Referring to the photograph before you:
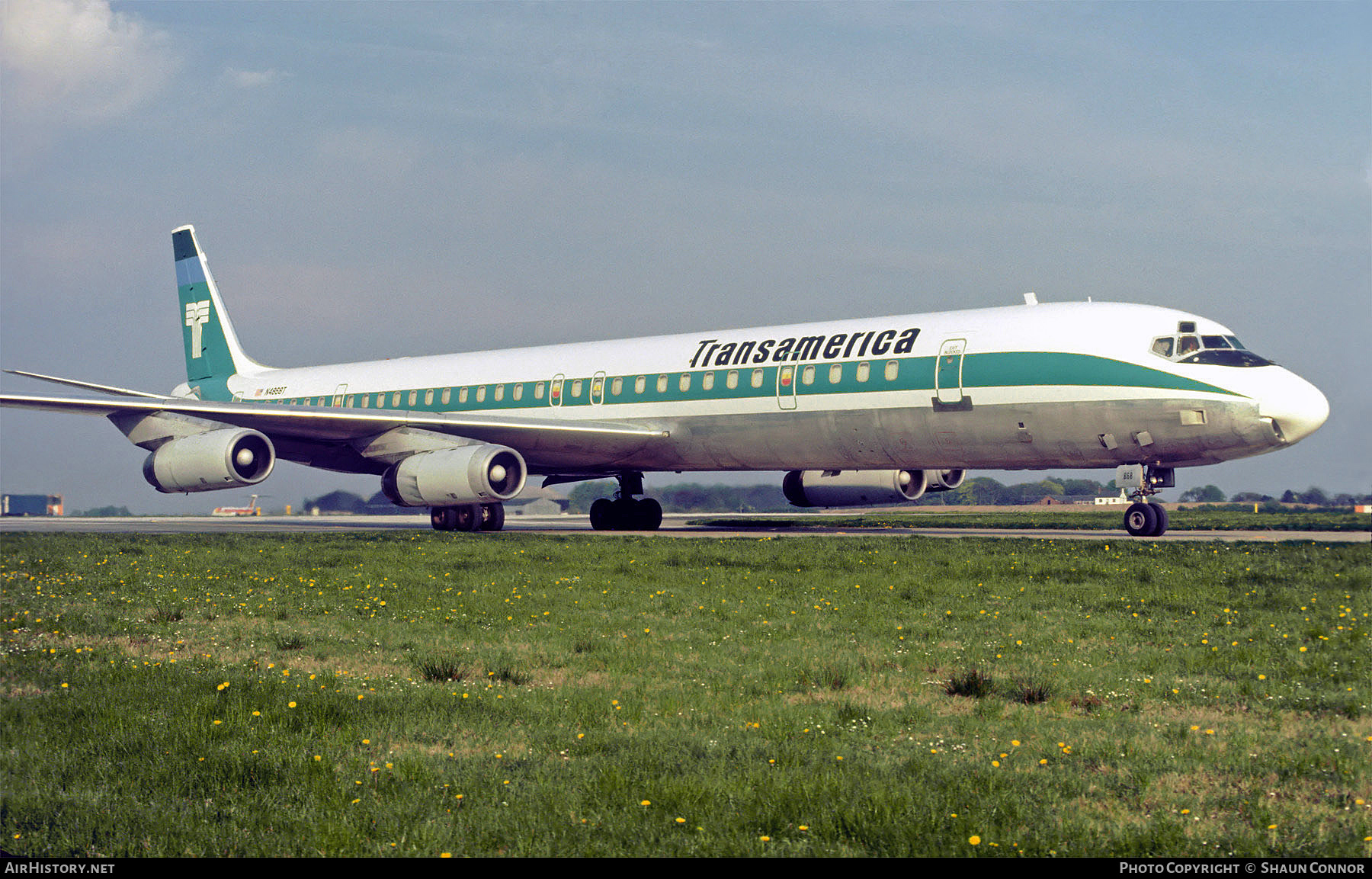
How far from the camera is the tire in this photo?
22.0 m

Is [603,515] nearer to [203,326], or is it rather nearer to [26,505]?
[203,326]

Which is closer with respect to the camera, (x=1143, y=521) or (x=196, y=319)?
(x=1143, y=521)

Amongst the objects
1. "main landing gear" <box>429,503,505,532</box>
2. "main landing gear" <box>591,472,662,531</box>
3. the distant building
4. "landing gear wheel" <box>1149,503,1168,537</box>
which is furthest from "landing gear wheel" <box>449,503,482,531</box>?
the distant building

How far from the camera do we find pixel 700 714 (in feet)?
24.3

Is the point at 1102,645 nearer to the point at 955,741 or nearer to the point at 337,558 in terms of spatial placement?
the point at 955,741

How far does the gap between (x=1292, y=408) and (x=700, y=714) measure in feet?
55.1

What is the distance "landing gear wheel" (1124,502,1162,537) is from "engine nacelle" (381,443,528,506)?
528 inches

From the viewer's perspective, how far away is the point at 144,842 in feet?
16.4

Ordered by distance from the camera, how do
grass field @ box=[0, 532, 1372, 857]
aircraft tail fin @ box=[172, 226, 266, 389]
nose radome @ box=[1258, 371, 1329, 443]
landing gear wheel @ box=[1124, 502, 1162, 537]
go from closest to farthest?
grass field @ box=[0, 532, 1372, 857], nose radome @ box=[1258, 371, 1329, 443], landing gear wheel @ box=[1124, 502, 1162, 537], aircraft tail fin @ box=[172, 226, 266, 389]

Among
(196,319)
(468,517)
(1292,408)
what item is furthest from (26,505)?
(1292,408)

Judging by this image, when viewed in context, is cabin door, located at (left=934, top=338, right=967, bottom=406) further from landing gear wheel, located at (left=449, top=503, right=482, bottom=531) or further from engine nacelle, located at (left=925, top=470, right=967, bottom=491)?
landing gear wheel, located at (left=449, top=503, right=482, bottom=531)

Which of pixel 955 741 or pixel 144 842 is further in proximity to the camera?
pixel 955 741
